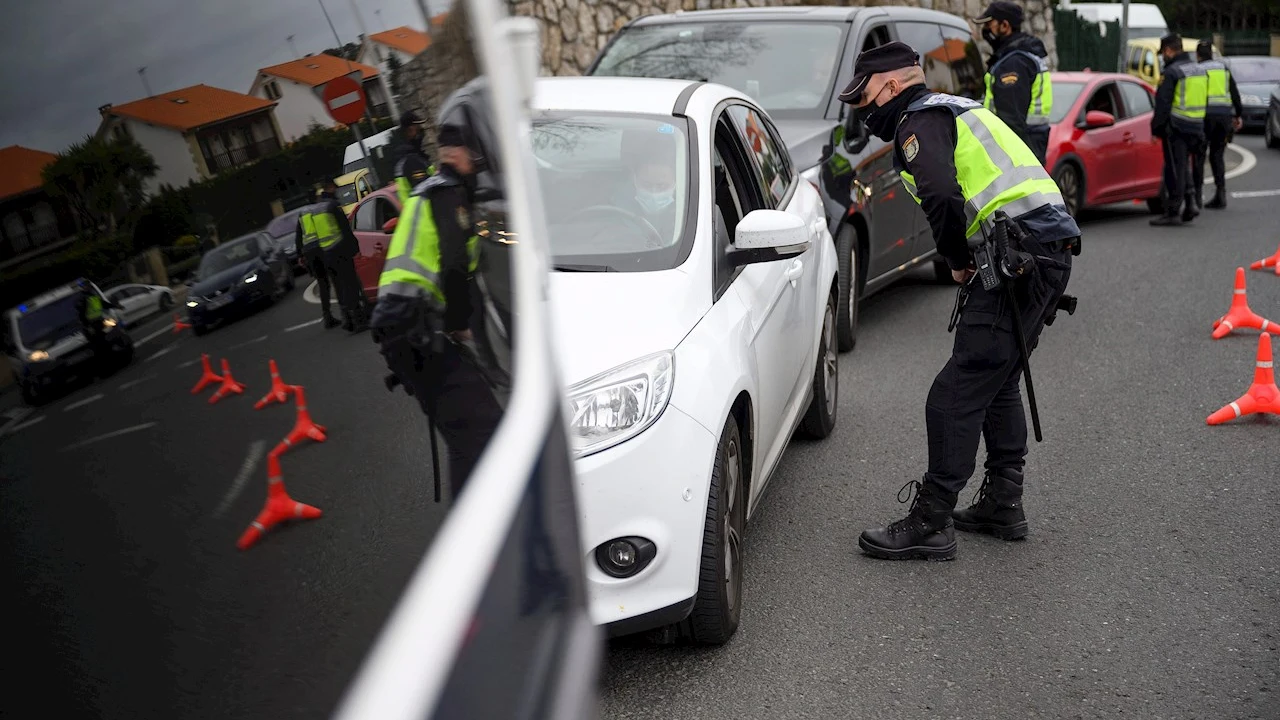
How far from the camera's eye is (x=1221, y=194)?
12.3m

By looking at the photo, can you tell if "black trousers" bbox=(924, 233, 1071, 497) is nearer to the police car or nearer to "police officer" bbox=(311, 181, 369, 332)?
"police officer" bbox=(311, 181, 369, 332)

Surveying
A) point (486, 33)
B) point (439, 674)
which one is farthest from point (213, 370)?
point (486, 33)

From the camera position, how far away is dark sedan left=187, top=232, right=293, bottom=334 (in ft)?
3.22

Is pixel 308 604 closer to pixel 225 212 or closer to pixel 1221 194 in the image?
pixel 225 212

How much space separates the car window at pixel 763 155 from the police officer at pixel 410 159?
3512mm

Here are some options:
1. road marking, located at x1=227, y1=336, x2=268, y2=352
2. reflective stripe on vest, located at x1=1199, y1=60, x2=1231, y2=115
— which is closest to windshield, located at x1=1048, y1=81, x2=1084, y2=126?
reflective stripe on vest, located at x1=1199, y1=60, x2=1231, y2=115

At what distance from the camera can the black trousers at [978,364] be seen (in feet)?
13.1

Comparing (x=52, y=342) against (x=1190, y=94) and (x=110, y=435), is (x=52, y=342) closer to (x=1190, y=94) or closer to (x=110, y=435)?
(x=110, y=435)

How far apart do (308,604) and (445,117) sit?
618 millimetres

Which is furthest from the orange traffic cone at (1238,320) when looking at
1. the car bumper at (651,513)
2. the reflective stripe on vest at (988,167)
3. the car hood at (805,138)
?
the car bumper at (651,513)

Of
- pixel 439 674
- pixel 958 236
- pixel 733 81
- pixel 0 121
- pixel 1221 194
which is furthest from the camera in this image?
pixel 1221 194

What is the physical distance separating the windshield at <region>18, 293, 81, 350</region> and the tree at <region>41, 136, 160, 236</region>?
0.25 feet

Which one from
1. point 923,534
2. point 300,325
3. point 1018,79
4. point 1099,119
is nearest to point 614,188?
point 923,534

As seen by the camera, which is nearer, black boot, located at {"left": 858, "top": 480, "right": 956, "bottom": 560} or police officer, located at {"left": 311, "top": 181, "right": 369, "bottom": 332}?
police officer, located at {"left": 311, "top": 181, "right": 369, "bottom": 332}
